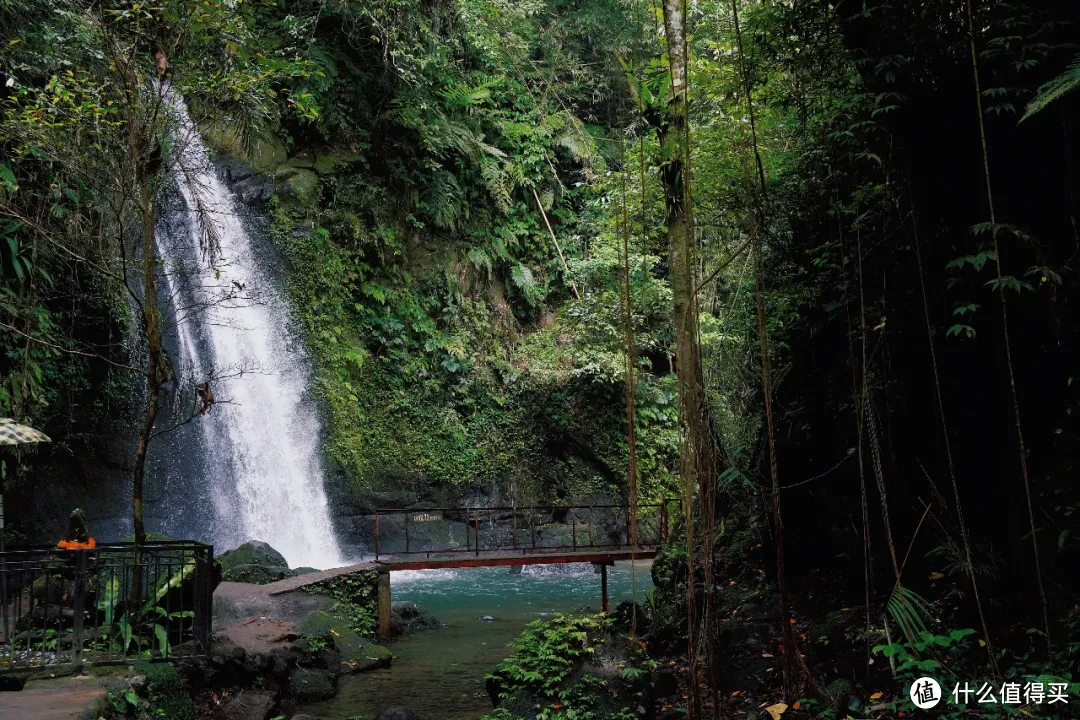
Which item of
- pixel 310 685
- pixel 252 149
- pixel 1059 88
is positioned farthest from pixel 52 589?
pixel 252 149

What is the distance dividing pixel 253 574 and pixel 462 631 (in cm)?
316

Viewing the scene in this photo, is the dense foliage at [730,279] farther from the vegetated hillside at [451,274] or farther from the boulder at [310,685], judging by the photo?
the boulder at [310,685]

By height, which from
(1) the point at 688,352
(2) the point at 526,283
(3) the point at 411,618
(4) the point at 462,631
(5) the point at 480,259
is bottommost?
(4) the point at 462,631

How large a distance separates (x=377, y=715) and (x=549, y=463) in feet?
42.2

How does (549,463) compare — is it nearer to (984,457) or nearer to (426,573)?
(426,573)

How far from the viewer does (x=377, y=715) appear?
7441 mm

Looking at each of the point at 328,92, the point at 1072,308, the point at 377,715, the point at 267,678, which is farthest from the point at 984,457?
the point at 328,92

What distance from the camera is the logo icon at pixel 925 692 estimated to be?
5027 mm

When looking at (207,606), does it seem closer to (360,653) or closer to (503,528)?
(360,653)

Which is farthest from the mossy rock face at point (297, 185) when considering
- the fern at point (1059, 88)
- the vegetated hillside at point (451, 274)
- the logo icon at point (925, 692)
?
the logo icon at point (925, 692)

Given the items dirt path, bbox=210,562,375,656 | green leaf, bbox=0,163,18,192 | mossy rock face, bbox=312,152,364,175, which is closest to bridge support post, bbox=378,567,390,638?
dirt path, bbox=210,562,375,656

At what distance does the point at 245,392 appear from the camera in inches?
642

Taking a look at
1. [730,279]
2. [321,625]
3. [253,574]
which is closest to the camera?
[321,625]

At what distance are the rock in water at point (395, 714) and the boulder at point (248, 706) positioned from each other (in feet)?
3.98
